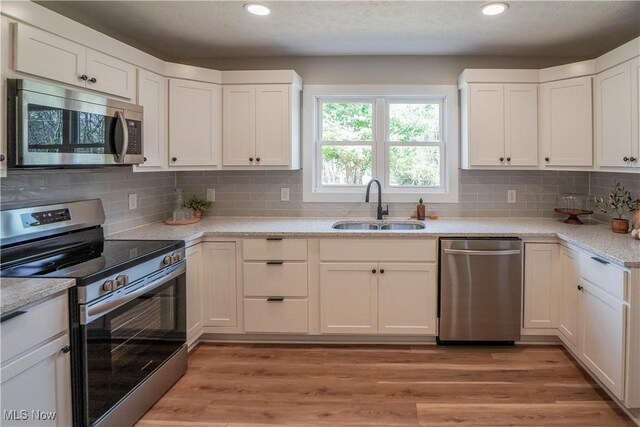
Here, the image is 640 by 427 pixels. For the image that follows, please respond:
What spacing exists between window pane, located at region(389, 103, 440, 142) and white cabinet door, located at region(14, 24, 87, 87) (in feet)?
8.07

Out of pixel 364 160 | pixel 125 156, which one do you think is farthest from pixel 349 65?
pixel 125 156

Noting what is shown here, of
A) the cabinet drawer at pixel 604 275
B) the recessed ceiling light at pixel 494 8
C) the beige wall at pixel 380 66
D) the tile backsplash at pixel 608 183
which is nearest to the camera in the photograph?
the cabinet drawer at pixel 604 275

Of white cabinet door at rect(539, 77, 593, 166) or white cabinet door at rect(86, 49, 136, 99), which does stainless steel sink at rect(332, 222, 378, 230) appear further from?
white cabinet door at rect(86, 49, 136, 99)

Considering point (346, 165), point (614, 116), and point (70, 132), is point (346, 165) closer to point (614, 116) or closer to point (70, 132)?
point (614, 116)

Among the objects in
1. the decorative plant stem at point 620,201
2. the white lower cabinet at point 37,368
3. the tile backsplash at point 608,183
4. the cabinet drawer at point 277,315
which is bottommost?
the cabinet drawer at point 277,315

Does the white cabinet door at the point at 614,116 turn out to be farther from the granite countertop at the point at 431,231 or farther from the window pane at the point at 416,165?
the window pane at the point at 416,165

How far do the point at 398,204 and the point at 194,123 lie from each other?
1838mm

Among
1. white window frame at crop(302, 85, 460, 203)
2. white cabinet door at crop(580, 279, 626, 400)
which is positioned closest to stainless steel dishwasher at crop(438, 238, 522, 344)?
white cabinet door at crop(580, 279, 626, 400)

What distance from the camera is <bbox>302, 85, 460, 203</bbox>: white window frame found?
366 cm

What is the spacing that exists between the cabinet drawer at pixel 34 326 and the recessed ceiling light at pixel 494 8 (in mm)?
2746

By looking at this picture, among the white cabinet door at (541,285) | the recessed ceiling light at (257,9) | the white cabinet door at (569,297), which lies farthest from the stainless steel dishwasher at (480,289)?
the recessed ceiling light at (257,9)

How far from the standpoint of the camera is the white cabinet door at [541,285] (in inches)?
118

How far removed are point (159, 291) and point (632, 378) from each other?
2513mm

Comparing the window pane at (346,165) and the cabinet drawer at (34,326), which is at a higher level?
the window pane at (346,165)
